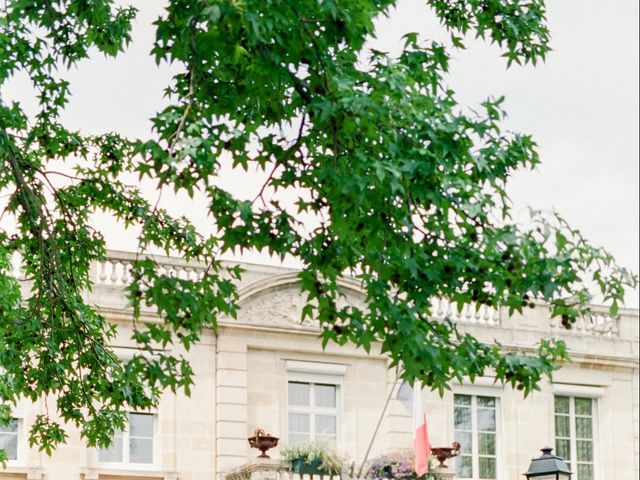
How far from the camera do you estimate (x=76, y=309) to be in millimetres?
14305

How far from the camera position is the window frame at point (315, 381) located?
25.0 metres

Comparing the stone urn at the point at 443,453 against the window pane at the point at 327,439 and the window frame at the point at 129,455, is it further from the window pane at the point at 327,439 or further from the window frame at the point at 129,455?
the window frame at the point at 129,455

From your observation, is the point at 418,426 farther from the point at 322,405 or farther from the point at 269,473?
the point at 269,473

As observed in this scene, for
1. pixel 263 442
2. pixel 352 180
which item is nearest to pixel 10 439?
pixel 263 442

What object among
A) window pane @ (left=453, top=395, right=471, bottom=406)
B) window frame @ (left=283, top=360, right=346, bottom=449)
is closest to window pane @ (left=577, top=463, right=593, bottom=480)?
window pane @ (left=453, top=395, right=471, bottom=406)

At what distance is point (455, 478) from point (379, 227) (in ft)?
52.0

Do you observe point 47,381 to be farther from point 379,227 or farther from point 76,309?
point 379,227

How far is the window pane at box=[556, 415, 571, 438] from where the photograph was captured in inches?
1069

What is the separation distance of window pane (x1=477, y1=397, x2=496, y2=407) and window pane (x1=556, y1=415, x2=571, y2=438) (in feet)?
4.34

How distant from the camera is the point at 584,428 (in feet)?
90.0

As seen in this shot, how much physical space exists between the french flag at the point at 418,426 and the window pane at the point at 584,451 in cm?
405

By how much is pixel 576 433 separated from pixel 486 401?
76.7 inches

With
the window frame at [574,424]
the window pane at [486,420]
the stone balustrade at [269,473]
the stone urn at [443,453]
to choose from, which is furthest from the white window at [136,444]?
the window frame at [574,424]

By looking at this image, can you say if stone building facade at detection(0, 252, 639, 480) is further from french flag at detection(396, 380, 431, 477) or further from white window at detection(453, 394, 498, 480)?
french flag at detection(396, 380, 431, 477)
